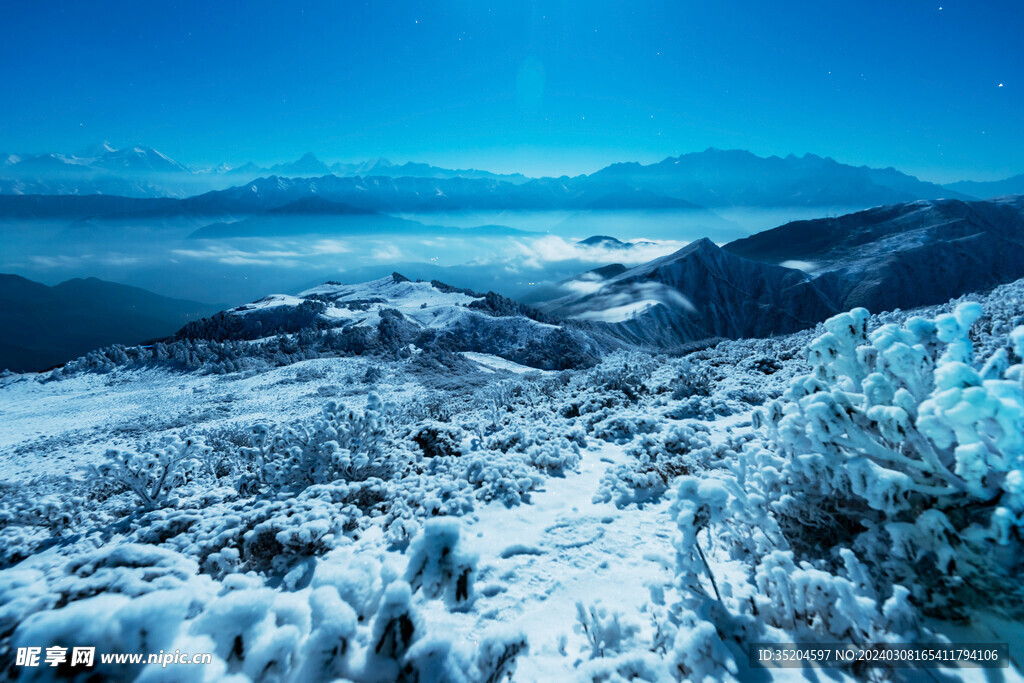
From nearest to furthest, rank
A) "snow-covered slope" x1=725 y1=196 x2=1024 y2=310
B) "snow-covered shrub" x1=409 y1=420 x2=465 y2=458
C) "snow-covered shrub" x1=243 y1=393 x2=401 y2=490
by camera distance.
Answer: "snow-covered shrub" x1=243 y1=393 x2=401 y2=490, "snow-covered shrub" x1=409 y1=420 x2=465 y2=458, "snow-covered slope" x1=725 y1=196 x2=1024 y2=310

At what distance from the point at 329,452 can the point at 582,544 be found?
177 inches

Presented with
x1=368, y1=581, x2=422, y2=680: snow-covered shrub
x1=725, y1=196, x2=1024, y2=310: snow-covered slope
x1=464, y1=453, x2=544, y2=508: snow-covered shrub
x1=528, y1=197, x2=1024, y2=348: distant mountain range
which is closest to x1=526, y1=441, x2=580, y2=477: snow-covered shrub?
x1=464, y1=453, x2=544, y2=508: snow-covered shrub

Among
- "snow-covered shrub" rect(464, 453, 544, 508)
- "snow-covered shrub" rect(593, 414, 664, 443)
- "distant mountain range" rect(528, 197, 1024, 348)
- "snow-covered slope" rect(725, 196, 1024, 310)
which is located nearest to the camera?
"snow-covered shrub" rect(464, 453, 544, 508)

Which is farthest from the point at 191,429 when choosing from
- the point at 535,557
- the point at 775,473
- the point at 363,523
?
the point at 775,473

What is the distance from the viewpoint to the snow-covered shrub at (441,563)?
2.61 metres

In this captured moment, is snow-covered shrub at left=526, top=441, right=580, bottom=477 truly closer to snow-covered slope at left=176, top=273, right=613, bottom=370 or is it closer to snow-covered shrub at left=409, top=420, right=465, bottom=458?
snow-covered shrub at left=409, top=420, right=465, bottom=458

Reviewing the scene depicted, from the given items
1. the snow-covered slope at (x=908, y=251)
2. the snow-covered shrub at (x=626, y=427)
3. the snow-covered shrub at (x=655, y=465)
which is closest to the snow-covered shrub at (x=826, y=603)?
the snow-covered shrub at (x=655, y=465)

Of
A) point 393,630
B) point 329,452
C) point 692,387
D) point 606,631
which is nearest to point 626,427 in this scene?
point 692,387

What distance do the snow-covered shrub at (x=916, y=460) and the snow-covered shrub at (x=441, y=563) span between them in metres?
2.97

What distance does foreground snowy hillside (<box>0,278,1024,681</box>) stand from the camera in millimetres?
2238

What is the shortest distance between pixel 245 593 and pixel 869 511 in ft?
15.4

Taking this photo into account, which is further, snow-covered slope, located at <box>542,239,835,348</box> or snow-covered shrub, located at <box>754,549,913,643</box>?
snow-covered slope, located at <box>542,239,835,348</box>

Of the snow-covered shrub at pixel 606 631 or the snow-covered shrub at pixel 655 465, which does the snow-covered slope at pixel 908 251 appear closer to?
the snow-covered shrub at pixel 655 465

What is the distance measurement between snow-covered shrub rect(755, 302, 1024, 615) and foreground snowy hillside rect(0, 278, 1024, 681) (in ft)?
0.06
